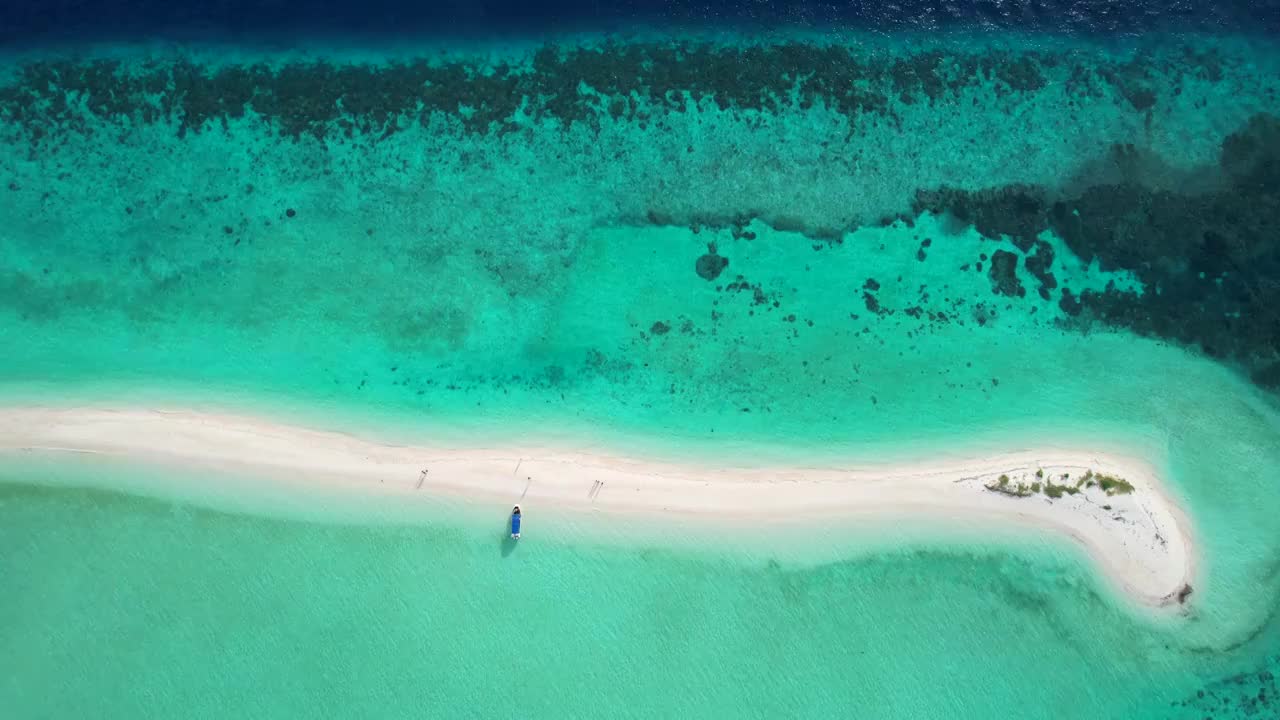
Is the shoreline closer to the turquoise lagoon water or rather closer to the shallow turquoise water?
the turquoise lagoon water

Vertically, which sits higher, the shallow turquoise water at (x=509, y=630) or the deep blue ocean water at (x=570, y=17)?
the deep blue ocean water at (x=570, y=17)

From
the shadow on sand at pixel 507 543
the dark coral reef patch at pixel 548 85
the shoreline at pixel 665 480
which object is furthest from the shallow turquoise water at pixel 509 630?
the dark coral reef patch at pixel 548 85

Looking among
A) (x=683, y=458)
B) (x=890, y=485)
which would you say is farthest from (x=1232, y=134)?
(x=683, y=458)

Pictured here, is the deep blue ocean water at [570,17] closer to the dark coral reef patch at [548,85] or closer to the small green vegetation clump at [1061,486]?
the dark coral reef patch at [548,85]

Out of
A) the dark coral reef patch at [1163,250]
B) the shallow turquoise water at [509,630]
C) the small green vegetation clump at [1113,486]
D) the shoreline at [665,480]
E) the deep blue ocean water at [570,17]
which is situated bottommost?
the shallow turquoise water at [509,630]

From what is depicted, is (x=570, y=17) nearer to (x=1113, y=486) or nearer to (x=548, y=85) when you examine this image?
(x=548, y=85)

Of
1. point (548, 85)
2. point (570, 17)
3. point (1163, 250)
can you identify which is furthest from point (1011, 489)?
point (570, 17)

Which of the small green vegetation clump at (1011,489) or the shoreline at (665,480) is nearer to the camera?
the shoreline at (665,480)
